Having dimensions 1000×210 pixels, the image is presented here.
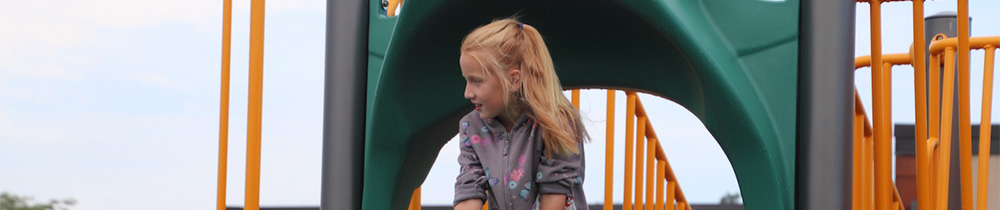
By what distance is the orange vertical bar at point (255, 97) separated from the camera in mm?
2027

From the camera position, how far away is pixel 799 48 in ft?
5.98

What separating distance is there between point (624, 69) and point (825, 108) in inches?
24.5

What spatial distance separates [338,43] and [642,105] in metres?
1.07

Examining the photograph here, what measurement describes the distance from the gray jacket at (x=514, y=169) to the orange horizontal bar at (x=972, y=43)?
149 cm

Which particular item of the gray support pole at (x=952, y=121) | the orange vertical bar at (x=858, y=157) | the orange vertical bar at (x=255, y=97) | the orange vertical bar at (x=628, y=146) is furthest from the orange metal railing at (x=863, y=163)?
the orange vertical bar at (x=255, y=97)

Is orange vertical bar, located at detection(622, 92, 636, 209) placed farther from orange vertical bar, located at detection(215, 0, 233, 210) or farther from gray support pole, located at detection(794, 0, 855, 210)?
orange vertical bar, located at detection(215, 0, 233, 210)

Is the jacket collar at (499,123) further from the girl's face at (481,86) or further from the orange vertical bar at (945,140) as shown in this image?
the orange vertical bar at (945,140)

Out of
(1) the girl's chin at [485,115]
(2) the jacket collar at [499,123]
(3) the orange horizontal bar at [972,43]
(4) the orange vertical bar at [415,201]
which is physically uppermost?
(3) the orange horizontal bar at [972,43]

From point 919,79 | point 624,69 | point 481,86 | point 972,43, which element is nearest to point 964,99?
point 919,79

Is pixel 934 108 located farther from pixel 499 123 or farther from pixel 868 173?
pixel 499 123

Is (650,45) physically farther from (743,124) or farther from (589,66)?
(743,124)

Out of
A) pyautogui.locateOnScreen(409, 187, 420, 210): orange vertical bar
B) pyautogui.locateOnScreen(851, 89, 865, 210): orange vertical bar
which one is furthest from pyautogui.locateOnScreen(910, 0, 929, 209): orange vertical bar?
pyautogui.locateOnScreen(409, 187, 420, 210): orange vertical bar

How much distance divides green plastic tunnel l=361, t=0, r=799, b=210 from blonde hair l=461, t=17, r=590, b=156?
178 millimetres

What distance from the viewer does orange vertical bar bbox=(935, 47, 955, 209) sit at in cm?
242
